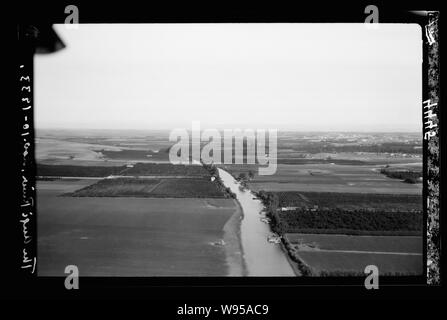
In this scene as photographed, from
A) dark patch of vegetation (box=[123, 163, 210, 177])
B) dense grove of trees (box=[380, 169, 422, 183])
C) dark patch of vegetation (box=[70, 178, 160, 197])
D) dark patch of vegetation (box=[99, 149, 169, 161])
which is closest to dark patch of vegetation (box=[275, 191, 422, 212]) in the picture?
dense grove of trees (box=[380, 169, 422, 183])

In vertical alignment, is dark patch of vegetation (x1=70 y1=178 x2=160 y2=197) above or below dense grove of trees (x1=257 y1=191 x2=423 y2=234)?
above

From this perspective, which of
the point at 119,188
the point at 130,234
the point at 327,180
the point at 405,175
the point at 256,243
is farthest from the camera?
the point at 327,180

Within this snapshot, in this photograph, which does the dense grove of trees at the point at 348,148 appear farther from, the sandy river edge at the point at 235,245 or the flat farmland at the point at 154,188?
the flat farmland at the point at 154,188

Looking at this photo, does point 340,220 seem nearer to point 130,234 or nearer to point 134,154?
point 130,234

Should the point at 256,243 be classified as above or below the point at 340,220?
below

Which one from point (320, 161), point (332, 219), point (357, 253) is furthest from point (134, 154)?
point (357, 253)

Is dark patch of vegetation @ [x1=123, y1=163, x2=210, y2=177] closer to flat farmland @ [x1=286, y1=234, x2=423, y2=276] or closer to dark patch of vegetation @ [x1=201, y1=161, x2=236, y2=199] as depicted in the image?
dark patch of vegetation @ [x1=201, y1=161, x2=236, y2=199]

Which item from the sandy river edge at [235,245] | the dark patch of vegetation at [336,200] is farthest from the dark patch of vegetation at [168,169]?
the dark patch of vegetation at [336,200]
